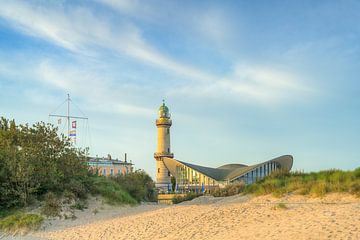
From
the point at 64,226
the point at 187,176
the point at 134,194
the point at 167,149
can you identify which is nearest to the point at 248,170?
the point at 187,176

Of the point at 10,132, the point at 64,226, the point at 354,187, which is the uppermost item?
the point at 10,132

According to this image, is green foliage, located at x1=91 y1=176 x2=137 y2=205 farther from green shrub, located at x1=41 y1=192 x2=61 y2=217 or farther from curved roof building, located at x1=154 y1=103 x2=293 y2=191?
curved roof building, located at x1=154 y1=103 x2=293 y2=191

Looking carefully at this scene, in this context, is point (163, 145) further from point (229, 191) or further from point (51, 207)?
point (51, 207)

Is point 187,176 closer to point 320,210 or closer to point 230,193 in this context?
point 230,193

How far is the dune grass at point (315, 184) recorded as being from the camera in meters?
17.6

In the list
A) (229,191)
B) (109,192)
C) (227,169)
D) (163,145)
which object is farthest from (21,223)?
(163,145)

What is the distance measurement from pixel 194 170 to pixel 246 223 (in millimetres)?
55522

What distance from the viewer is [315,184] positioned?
1869 centimetres

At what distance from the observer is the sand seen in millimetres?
11561

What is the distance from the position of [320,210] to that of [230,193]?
14128 mm

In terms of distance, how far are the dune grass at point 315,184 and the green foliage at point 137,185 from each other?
37.6ft

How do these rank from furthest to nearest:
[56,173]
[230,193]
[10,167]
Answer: [230,193] < [56,173] < [10,167]

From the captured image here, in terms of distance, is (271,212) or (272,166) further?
(272,166)

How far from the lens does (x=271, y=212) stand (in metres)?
14.6
